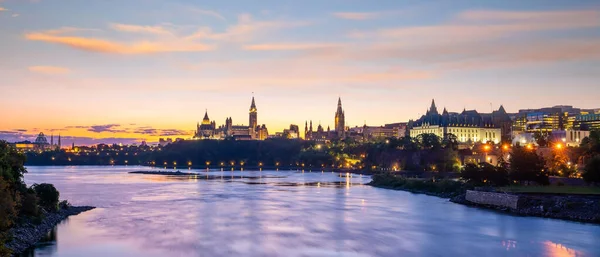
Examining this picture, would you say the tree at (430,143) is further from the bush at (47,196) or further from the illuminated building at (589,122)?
the bush at (47,196)

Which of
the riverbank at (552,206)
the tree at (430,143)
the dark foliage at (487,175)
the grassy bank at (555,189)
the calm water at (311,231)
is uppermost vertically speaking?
the tree at (430,143)

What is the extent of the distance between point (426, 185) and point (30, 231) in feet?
183

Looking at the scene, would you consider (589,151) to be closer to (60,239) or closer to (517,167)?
(517,167)

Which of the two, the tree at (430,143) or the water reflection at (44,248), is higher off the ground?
the tree at (430,143)

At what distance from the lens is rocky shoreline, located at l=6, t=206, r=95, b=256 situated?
33.1 metres

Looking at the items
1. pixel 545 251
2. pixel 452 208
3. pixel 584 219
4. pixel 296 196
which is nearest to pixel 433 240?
pixel 545 251

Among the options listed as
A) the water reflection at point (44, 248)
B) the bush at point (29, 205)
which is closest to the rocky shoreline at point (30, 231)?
the water reflection at point (44, 248)

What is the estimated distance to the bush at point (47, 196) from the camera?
46.9m

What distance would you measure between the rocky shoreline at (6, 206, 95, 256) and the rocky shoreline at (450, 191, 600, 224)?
38342 mm

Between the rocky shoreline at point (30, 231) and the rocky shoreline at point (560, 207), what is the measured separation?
3834 centimetres

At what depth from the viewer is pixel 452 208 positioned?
57406 millimetres

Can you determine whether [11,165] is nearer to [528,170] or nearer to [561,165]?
[528,170]

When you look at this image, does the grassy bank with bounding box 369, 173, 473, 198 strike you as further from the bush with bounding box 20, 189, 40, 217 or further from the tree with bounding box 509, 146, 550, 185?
the bush with bounding box 20, 189, 40, 217

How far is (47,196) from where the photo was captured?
47.5m
